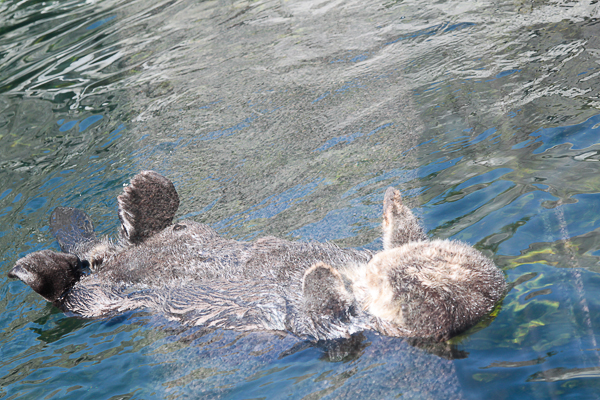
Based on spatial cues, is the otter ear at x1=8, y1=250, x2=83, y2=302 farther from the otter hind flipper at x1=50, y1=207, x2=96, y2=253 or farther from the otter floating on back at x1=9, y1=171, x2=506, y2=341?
the otter hind flipper at x1=50, y1=207, x2=96, y2=253

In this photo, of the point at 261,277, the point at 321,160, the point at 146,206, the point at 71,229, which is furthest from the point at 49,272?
the point at 321,160

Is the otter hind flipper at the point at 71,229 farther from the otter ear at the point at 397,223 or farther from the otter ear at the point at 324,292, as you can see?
the otter ear at the point at 397,223

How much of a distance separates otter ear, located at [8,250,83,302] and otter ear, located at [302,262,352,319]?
1.88 metres

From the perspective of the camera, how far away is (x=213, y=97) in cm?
636

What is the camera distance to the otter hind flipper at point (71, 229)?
3.87m

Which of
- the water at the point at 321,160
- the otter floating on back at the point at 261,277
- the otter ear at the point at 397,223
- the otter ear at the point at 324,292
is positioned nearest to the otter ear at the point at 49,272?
the otter floating on back at the point at 261,277

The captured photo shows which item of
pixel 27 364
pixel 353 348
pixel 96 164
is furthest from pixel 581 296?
pixel 96 164

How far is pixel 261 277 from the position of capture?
2.98 meters

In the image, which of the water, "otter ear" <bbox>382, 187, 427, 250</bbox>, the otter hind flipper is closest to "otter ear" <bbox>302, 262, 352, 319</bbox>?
the water

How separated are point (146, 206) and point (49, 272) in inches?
31.0

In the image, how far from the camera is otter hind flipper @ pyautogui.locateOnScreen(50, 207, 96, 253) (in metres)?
3.87

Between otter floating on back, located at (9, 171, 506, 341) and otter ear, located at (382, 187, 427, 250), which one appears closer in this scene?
otter floating on back, located at (9, 171, 506, 341)

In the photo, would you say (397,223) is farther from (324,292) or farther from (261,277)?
(261,277)

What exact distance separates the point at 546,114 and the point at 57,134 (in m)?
5.56
